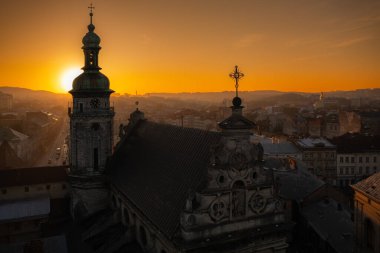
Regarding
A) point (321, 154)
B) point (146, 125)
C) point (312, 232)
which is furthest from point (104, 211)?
point (321, 154)

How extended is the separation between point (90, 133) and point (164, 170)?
14.9 m

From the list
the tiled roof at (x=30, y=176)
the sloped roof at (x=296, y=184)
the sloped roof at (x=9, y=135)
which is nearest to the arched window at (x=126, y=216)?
the tiled roof at (x=30, y=176)

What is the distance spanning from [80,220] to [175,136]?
16.4m

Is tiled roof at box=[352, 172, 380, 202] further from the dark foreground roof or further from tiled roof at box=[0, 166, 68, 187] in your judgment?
tiled roof at box=[0, 166, 68, 187]

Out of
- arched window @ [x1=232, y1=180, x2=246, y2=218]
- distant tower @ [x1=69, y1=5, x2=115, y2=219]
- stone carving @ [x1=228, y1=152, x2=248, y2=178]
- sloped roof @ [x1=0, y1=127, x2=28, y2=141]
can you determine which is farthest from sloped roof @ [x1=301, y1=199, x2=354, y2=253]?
sloped roof @ [x1=0, y1=127, x2=28, y2=141]

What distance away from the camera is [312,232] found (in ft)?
137

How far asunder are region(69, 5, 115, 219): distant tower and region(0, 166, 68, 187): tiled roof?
6.59 m

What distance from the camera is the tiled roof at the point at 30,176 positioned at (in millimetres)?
45094

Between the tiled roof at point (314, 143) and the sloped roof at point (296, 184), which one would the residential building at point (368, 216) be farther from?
the tiled roof at point (314, 143)

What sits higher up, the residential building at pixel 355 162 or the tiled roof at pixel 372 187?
the tiled roof at pixel 372 187

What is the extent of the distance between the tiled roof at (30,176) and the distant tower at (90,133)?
6593 mm

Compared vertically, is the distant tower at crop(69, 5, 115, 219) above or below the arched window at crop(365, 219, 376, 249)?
above

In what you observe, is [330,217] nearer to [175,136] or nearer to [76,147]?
[175,136]

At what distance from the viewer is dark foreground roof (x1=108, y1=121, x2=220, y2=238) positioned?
24.9 m
